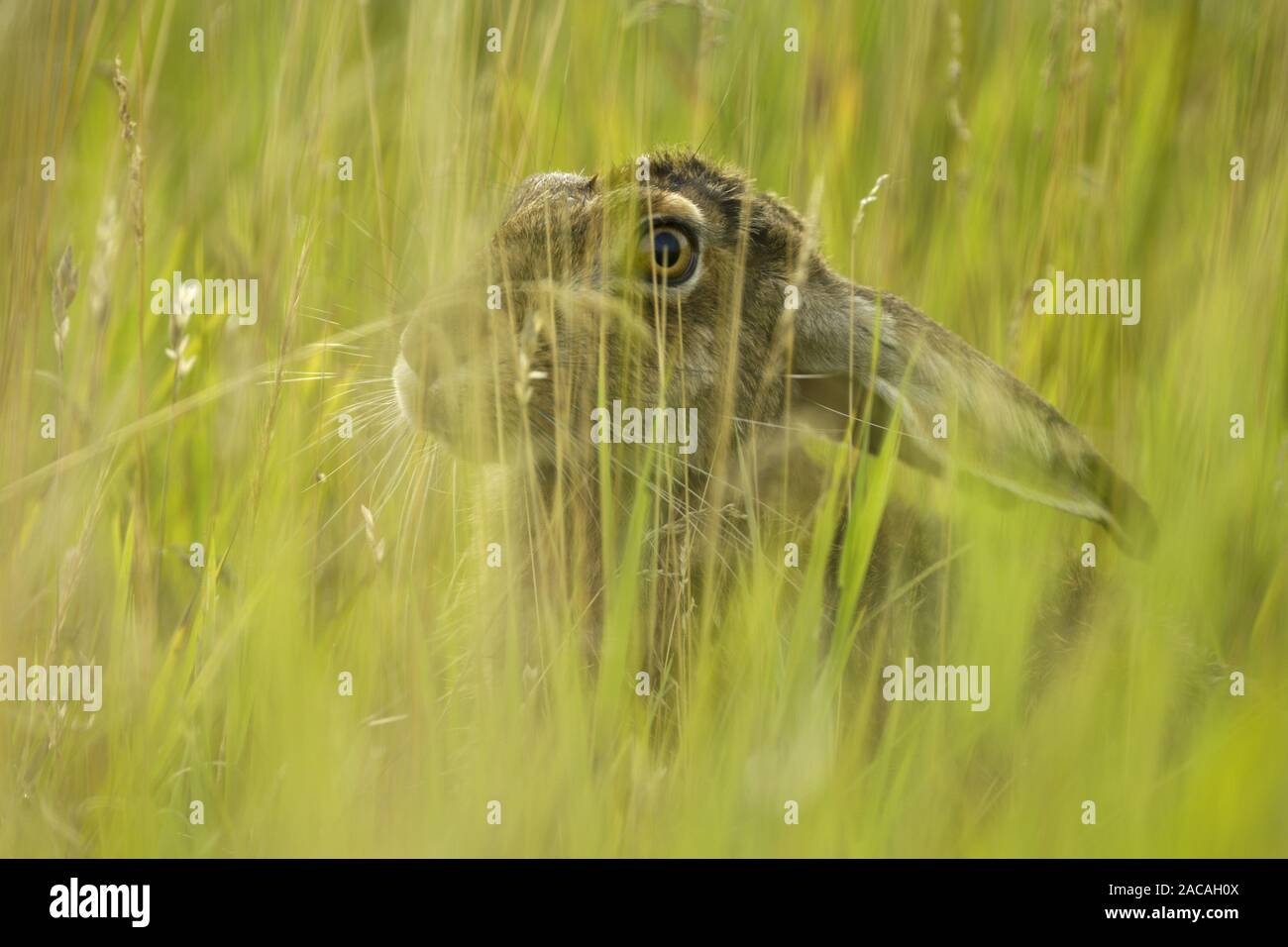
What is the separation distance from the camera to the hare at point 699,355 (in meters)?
3.15

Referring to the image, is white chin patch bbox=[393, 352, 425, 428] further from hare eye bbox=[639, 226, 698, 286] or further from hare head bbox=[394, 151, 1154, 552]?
hare eye bbox=[639, 226, 698, 286]

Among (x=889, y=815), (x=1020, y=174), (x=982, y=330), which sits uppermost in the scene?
(x=1020, y=174)

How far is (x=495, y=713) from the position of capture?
8.95 ft

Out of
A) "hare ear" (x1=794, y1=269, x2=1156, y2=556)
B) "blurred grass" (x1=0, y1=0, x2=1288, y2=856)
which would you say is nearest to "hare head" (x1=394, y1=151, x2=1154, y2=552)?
"hare ear" (x1=794, y1=269, x2=1156, y2=556)

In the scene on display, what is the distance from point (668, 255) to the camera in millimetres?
3453

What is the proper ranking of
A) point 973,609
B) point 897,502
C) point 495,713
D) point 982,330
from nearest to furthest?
1. point 495,713
2. point 973,609
3. point 897,502
4. point 982,330

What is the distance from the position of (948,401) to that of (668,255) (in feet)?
2.68

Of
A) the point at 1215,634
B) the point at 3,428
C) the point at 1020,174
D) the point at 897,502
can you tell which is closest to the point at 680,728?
the point at 897,502

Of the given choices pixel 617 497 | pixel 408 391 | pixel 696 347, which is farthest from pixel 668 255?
pixel 408 391

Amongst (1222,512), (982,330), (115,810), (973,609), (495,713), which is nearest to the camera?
(115,810)

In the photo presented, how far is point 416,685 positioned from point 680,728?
584mm

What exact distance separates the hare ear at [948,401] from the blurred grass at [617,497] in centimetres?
16

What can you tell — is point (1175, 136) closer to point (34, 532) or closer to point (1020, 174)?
point (1020, 174)

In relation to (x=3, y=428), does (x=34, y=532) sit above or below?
below
